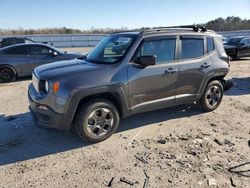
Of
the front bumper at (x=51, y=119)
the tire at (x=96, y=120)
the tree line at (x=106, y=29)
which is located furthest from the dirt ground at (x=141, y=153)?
the tree line at (x=106, y=29)

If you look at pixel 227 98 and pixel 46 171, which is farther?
pixel 227 98

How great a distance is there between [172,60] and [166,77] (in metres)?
0.38

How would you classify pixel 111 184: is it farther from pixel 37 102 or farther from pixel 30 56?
pixel 30 56

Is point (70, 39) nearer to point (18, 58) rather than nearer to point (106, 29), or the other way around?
point (106, 29)

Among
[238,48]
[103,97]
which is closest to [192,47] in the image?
[103,97]

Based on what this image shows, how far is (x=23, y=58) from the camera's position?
11.2 m

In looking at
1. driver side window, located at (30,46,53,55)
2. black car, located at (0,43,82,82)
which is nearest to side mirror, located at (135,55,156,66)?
black car, located at (0,43,82,82)

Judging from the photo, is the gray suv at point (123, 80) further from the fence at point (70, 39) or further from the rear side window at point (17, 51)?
the fence at point (70, 39)

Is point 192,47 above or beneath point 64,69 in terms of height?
above

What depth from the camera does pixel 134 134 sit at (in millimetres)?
5543

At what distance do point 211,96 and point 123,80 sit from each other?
8.65ft

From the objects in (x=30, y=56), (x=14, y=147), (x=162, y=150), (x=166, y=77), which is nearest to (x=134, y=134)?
(x=162, y=150)

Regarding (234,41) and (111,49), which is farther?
(234,41)

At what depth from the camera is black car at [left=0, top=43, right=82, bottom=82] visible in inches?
432
